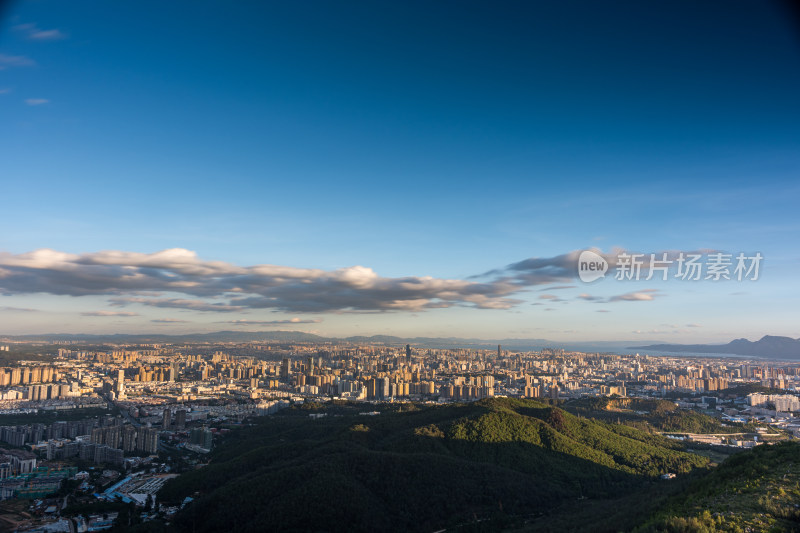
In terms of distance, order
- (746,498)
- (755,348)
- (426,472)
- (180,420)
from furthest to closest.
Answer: (755,348)
(180,420)
(426,472)
(746,498)

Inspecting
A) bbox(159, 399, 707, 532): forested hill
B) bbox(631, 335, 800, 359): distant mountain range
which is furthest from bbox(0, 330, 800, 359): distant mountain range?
bbox(159, 399, 707, 532): forested hill

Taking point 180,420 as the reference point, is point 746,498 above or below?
above

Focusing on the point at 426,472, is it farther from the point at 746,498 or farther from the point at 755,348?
the point at 755,348

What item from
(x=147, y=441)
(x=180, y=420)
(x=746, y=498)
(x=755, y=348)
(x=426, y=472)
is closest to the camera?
(x=746, y=498)

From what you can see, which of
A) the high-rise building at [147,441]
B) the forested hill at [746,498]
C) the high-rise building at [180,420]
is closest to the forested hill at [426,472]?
the high-rise building at [147,441]

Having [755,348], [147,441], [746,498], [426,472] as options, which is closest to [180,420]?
[147,441]
